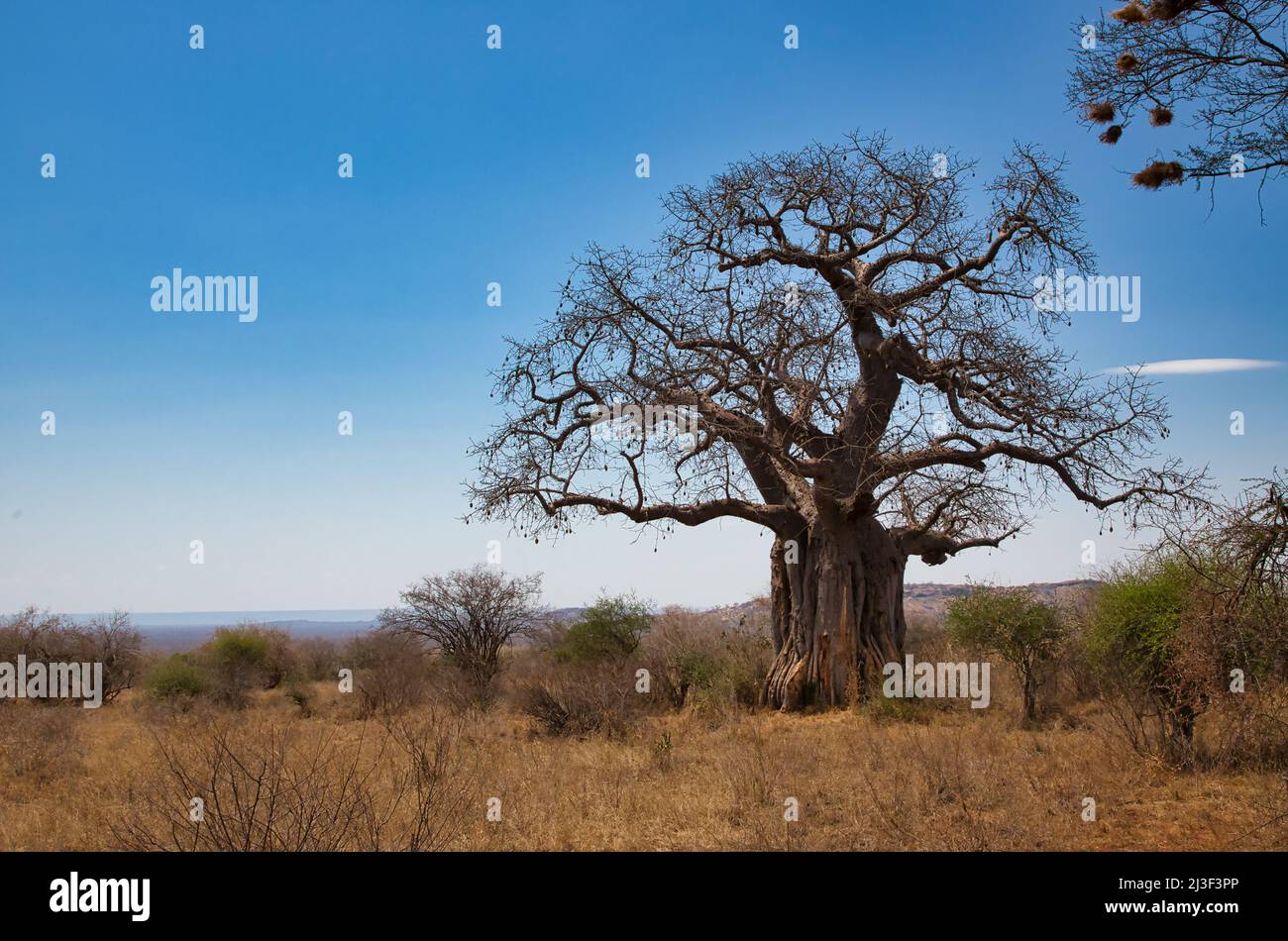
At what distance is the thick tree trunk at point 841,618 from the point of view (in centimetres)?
1420

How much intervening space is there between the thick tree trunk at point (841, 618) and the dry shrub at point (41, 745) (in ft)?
32.7

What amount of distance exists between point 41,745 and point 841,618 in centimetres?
1113

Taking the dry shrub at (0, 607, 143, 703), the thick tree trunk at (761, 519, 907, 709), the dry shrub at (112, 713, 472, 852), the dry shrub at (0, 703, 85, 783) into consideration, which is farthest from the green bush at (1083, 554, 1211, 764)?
the dry shrub at (0, 607, 143, 703)

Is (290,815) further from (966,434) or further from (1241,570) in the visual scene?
(966,434)

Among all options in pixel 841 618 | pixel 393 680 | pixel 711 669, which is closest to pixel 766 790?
pixel 841 618

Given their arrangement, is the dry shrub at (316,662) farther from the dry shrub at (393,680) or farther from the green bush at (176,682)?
the green bush at (176,682)

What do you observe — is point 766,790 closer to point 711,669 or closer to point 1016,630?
point 1016,630

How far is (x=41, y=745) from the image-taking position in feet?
35.2

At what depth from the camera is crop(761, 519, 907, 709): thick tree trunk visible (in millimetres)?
14195

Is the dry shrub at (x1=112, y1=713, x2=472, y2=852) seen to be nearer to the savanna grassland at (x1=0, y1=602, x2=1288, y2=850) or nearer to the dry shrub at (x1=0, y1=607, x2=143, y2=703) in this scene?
the savanna grassland at (x1=0, y1=602, x2=1288, y2=850)

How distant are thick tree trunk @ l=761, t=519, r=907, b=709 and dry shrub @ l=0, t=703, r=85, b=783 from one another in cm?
996

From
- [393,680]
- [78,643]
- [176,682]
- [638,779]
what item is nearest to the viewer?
[638,779]
